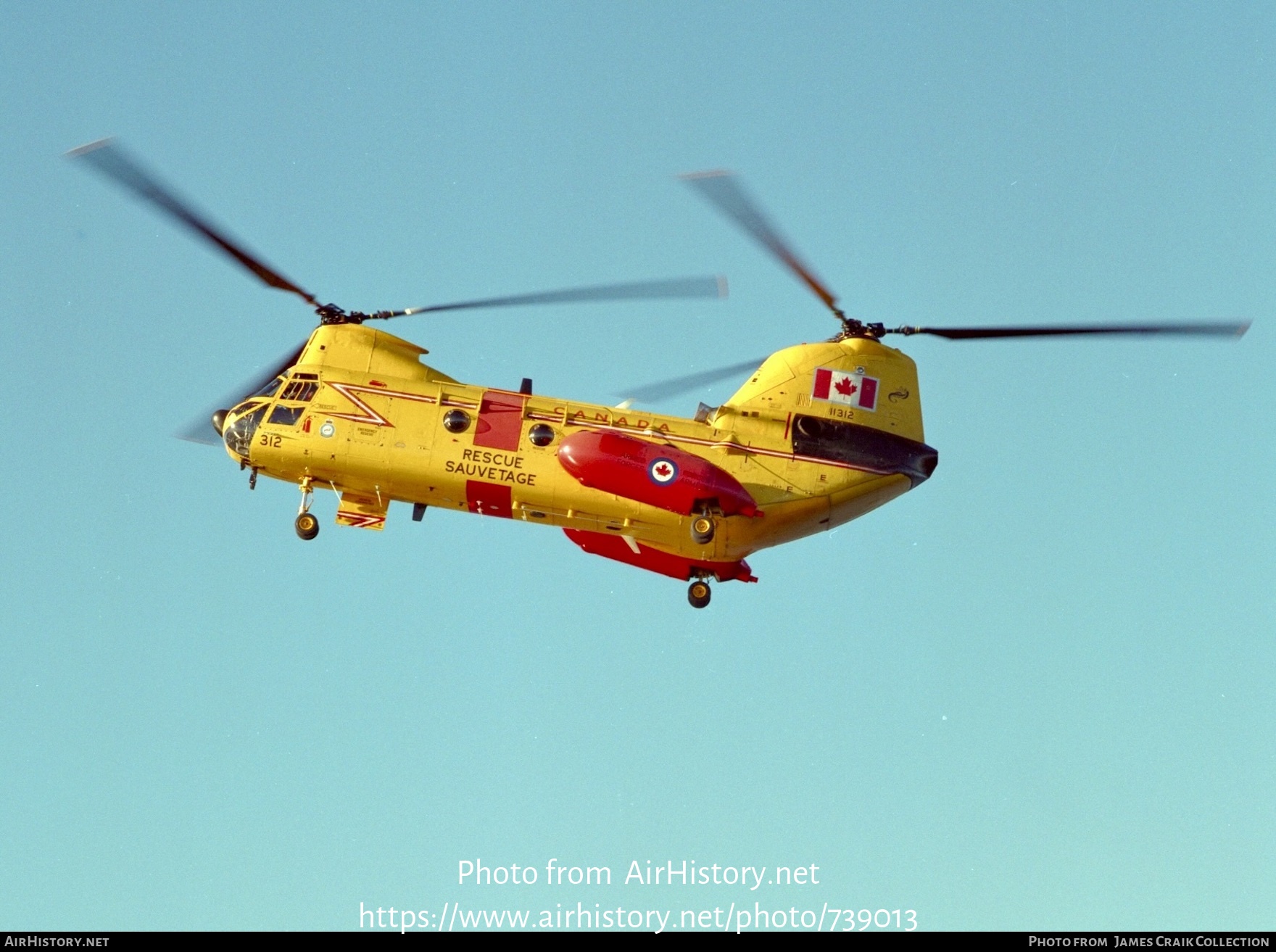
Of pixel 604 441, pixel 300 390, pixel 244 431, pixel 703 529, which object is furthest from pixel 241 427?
pixel 703 529

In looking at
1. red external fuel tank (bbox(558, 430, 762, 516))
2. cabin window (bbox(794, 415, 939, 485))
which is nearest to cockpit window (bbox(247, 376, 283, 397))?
red external fuel tank (bbox(558, 430, 762, 516))

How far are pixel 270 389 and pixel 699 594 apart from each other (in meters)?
9.49

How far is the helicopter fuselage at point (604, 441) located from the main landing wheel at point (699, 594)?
30cm

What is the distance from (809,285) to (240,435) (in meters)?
11.5

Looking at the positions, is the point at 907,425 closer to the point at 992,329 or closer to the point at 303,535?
the point at 992,329

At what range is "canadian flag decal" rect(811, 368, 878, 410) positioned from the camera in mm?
33312

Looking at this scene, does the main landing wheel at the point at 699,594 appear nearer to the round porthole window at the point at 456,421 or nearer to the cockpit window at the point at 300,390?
the round porthole window at the point at 456,421

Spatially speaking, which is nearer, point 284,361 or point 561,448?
point 561,448

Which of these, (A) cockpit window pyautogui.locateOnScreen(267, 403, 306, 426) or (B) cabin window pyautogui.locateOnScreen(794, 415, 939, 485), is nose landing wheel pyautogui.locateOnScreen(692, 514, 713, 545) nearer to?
(B) cabin window pyautogui.locateOnScreen(794, 415, 939, 485)

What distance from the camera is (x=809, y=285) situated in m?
32.0

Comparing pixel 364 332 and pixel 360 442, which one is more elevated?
pixel 364 332

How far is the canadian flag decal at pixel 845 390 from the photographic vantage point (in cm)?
3331

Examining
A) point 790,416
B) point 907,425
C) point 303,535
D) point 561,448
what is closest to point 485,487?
point 561,448

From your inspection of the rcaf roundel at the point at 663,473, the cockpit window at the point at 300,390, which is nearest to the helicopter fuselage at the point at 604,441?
the cockpit window at the point at 300,390
